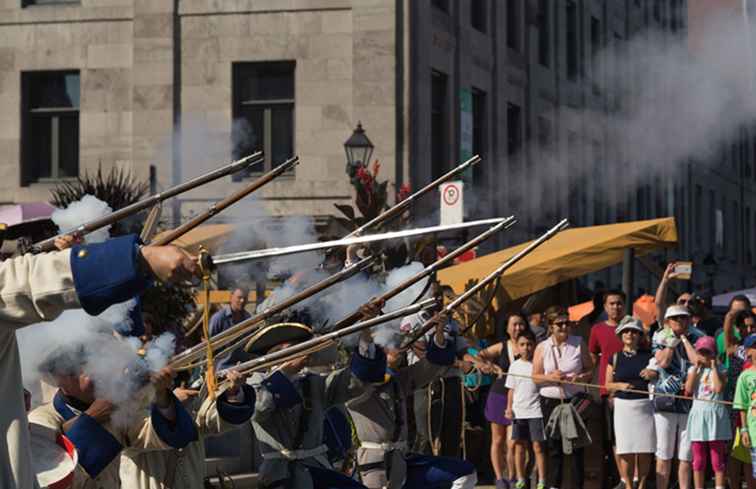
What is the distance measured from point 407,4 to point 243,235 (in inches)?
685

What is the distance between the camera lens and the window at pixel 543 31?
118ft

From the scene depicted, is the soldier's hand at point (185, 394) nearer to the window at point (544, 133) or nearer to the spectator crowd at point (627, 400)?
the spectator crowd at point (627, 400)

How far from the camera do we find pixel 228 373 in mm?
8453

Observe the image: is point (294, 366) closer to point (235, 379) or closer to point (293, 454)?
point (293, 454)

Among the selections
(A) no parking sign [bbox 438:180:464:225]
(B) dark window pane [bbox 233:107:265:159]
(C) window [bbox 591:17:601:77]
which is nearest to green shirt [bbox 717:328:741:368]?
(A) no parking sign [bbox 438:180:464:225]

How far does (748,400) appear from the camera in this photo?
1552 centimetres

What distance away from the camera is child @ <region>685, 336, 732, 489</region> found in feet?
52.0

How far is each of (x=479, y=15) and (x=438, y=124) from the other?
10.3ft

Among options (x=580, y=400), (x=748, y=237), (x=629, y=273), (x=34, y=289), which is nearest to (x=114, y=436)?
(x=34, y=289)

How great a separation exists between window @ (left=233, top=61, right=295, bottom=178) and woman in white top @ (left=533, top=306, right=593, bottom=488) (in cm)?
1251

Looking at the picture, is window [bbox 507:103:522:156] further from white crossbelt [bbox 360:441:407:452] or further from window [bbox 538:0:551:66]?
white crossbelt [bbox 360:441:407:452]

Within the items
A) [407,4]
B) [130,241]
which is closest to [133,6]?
[407,4]

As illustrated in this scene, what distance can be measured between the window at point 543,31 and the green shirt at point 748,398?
20997mm

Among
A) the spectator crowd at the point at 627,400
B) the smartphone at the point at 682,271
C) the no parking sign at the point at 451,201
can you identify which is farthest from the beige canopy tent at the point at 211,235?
the smartphone at the point at 682,271
